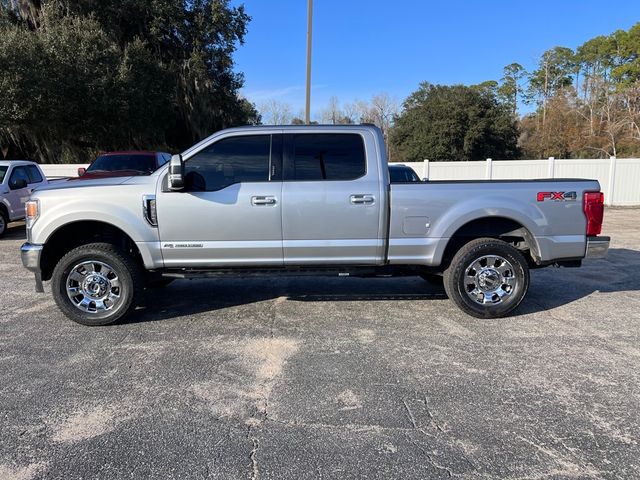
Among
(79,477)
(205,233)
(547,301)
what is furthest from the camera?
(547,301)

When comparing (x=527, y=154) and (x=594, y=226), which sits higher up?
(x=527, y=154)

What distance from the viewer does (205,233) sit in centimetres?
507

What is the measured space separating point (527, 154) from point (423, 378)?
1851 inches

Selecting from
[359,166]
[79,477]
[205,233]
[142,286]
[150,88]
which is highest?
[150,88]

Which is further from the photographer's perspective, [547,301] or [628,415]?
[547,301]

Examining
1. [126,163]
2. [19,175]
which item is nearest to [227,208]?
[126,163]

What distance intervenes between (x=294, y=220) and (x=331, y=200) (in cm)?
46

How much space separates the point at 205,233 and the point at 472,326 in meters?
3.10

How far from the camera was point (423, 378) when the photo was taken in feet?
12.7

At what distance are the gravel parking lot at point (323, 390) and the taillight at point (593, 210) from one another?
1.07 m

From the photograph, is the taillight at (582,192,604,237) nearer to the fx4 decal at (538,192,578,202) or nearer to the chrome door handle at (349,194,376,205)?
the fx4 decal at (538,192,578,202)

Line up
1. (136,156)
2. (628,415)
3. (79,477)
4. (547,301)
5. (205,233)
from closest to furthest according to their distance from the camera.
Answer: (79,477) → (628,415) → (205,233) → (547,301) → (136,156)

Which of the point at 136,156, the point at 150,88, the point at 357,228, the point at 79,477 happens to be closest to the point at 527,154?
the point at 150,88

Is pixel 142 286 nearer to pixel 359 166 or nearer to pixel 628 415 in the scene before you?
pixel 359 166
